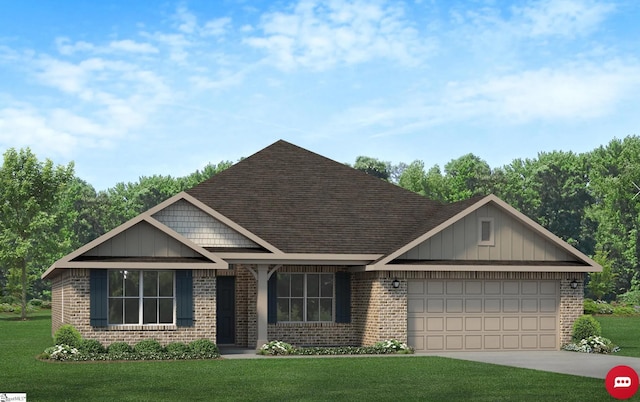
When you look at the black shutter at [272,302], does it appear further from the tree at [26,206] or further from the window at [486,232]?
the tree at [26,206]

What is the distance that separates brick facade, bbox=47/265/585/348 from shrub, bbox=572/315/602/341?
24cm

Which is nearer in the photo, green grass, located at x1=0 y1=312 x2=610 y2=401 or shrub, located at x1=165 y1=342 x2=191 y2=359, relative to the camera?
green grass, located at x1=0 y1=312 x2=610 y2=401

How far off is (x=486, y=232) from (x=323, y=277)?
17.5 ft

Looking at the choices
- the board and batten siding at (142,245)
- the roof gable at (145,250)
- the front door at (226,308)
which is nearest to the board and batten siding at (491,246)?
the front door at (226,308)

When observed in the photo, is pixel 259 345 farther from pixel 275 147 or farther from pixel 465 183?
pixel 465 183

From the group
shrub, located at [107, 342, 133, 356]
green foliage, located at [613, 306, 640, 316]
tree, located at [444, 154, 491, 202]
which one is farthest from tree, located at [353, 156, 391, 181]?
shrub, located at [107, 342, 133, 356]

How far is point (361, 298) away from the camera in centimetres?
3041

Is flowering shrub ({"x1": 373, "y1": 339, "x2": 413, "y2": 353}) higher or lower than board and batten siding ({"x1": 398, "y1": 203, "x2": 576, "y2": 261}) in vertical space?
lower

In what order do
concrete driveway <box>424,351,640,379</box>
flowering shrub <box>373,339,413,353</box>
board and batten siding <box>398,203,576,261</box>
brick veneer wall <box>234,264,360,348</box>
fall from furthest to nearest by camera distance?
1. brick veneer wall <box>234,264,360,348</box>
2. board and batten siding <box>398,203,576,261</box>
3. flowering shrub <box>373,339,413,353</box>
4. concrete driveway <box>424,351,640,379</box>

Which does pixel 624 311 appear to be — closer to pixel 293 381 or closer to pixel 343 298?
pixel 343 298

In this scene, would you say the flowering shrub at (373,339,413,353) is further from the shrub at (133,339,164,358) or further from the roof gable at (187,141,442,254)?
the shrub at (133,339,164,358)

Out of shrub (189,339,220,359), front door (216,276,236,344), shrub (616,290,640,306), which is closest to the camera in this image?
shrub (189,339,220,359)

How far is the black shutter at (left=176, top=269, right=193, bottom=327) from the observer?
27047 millimetres

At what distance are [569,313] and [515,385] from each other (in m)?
11.7
